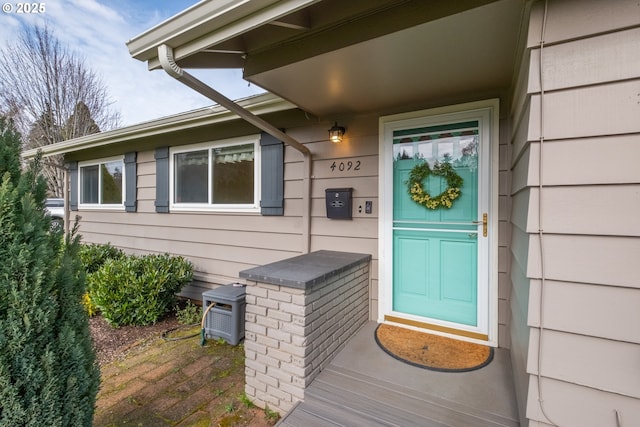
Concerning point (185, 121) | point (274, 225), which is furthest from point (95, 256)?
point (274, 225)

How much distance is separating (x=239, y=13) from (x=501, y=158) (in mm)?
2148

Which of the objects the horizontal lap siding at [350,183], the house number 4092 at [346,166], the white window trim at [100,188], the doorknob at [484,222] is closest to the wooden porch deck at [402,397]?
the horizontal lap siding at [350,183]

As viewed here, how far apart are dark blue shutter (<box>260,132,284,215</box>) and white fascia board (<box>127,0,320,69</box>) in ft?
4.92

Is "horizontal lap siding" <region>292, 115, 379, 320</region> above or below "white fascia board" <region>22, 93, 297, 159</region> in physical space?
below

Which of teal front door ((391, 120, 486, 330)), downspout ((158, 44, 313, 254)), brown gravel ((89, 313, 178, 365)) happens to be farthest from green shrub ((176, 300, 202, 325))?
teal front door ((391, 120, 486, 330))

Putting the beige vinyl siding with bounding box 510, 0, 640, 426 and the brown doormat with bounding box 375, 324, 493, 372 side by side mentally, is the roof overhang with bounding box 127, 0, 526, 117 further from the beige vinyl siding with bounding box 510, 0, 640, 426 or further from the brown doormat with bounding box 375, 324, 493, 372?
the brown doormat with bounding box 375, 324, 493, 372

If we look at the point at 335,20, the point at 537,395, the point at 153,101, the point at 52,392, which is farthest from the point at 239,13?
the point at 153,101

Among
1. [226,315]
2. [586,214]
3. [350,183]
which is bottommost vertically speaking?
[226,315]

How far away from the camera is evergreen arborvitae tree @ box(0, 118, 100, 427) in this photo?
3.50 feet

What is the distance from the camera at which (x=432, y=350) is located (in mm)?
2293

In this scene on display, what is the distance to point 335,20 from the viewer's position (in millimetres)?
1784

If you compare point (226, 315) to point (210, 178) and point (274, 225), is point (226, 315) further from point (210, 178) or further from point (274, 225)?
point (210, 178)

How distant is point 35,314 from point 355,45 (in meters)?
2.02

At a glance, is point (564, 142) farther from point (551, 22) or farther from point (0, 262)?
point (0, 262)
